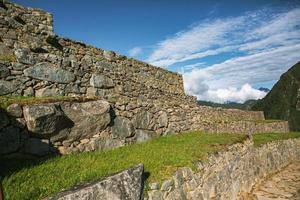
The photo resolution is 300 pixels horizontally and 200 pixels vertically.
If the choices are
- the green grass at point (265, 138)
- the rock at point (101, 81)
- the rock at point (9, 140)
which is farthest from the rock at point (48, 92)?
the green grass at point (265, 138)

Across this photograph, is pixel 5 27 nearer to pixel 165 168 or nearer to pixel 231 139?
pixel 165 168

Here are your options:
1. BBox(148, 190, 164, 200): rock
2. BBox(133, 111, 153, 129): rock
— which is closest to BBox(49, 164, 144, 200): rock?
BBox(148, 190, 164, 200): rock

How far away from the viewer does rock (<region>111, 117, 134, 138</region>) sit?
9979mm

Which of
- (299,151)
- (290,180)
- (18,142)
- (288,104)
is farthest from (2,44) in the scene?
(288,104)

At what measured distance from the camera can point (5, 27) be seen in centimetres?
1148

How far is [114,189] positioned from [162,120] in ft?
Answer: 24.2

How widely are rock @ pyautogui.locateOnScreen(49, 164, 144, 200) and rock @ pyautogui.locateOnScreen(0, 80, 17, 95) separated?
5.37m

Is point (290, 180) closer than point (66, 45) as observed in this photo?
No

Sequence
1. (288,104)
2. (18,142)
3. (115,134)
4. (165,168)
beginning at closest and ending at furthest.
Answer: (18,142), (165,168), (115,134), (288,104)

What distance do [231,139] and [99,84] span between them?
6187mm

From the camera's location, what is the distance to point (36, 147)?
7.48 metres

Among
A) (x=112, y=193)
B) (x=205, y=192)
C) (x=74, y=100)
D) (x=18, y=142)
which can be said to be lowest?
(x=205, y=192)

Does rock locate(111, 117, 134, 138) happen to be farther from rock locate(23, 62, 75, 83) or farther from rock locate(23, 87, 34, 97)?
rock locate(23, 87, 34, 97)

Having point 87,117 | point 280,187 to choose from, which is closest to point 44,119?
point 87,117
